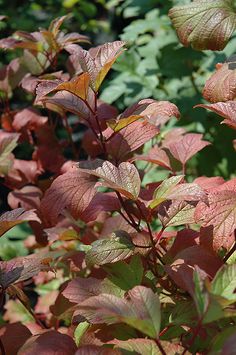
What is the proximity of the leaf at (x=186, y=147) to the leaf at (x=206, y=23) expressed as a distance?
9.1 inches

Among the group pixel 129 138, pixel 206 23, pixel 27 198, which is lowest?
pixel 27 198

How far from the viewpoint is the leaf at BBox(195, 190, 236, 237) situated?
1037 millimetres

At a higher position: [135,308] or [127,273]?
[135,308]

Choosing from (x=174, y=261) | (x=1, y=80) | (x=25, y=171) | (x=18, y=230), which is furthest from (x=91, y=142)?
(x=18, y=230)

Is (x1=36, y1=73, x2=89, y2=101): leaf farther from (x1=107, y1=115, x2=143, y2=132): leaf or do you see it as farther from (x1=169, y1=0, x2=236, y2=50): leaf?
(x1=169, y1=0, x2=236, y2=50): leaf

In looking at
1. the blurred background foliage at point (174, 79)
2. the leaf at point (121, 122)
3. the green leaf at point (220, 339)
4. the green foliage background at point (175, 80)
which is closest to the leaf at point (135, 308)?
the green leaf at point (220, 339)

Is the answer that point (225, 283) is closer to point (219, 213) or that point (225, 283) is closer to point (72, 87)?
point (219, 213)

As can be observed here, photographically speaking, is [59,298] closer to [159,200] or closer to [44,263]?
[44,263]

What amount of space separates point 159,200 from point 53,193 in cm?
25

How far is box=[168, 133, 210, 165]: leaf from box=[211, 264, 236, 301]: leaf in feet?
1.77

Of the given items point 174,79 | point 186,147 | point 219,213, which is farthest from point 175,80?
point 219,213

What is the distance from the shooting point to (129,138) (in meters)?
1.25

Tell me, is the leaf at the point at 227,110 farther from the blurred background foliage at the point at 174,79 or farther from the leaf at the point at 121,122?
the blurred background foliage at the point at 174,79

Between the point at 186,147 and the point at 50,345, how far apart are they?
596mm
